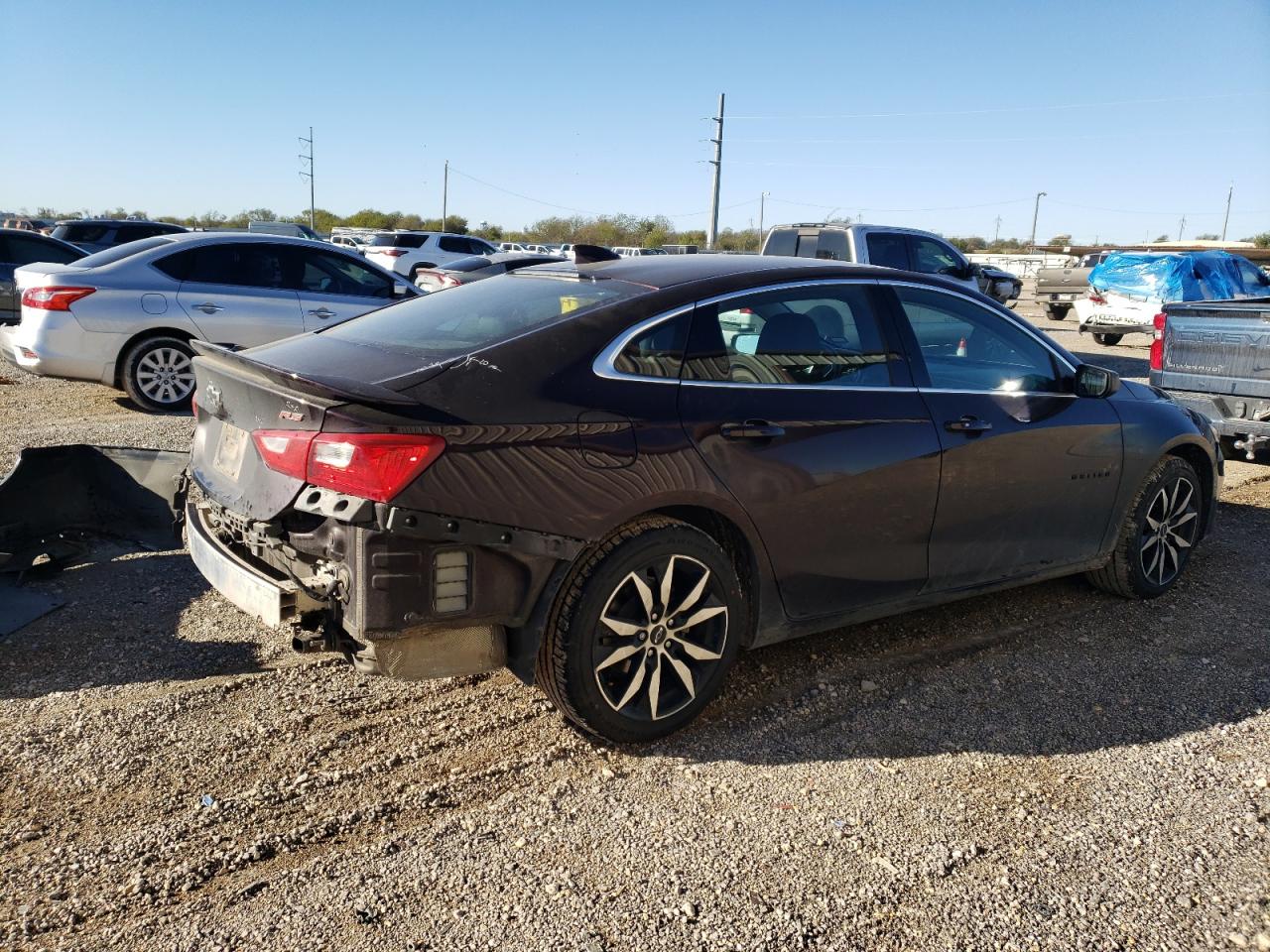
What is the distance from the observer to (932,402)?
4.19 m

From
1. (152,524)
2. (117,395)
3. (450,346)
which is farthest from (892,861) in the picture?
(117,395)

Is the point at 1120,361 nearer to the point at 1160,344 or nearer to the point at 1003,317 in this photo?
the point at 1160,344

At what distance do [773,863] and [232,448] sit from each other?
2.28m

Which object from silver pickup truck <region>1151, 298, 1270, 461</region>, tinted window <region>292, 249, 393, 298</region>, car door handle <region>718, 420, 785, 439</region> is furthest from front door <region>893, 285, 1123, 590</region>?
tinted window <region>292, 249, 393, 298</region>

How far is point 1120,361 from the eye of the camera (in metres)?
17.5

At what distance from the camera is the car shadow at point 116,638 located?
3.96 meters

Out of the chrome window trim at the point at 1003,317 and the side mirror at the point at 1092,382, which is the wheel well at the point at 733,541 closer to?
the chrome window trim at the point at 1003,317

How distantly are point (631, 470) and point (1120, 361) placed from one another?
54.3 ft

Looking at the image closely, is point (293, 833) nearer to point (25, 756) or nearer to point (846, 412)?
point (25, 756)

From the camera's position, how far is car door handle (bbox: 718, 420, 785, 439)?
3.57 m

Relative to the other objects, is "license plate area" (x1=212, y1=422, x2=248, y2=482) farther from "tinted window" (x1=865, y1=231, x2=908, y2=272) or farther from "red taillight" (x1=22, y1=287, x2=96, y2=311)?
"tinted window" (x1=865, y1=231, x2=908, y2=272)

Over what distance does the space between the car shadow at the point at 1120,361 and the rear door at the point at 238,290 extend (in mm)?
11472

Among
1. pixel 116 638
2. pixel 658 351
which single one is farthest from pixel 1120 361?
pixel 116 638

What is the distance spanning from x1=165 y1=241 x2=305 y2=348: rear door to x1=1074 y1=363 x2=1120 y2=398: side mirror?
699cm
